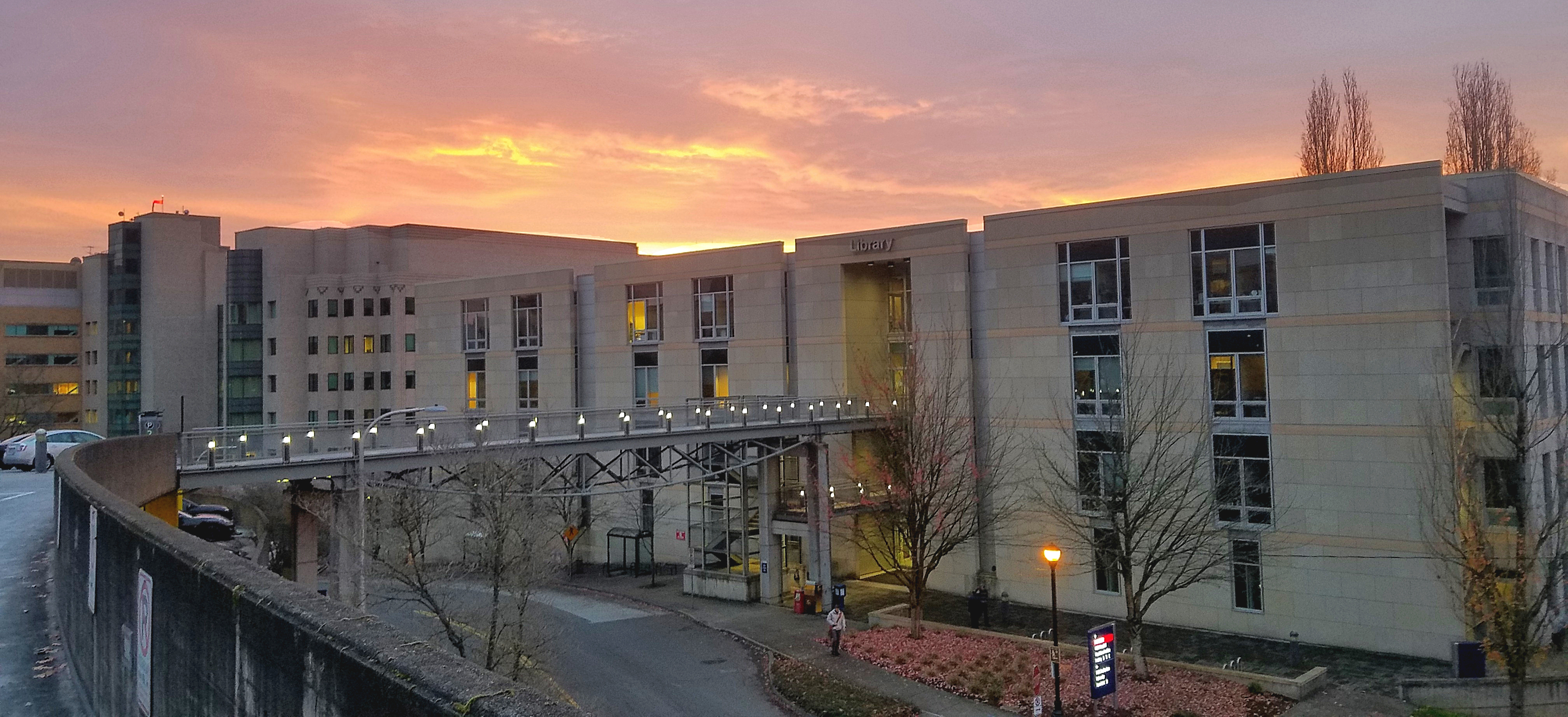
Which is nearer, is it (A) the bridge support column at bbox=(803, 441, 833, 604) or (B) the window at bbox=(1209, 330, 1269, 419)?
(B) the window at bbox=(1209, 330, 1269, 419)

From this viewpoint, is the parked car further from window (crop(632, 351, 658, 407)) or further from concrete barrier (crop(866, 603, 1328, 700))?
concrete barrier (crop(866, 603, 1328, 700))

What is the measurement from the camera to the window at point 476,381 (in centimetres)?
5338

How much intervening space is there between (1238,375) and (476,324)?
38.2 metres

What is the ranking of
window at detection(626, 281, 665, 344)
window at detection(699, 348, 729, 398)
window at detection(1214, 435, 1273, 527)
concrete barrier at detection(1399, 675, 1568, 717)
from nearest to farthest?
concrete barrier at detection(1399, 675, 1568, 717), window at detection(1214, 435, 1273, 527), window at detection(699, 348, 729, 398), window at detection(626, 281, 665, 344)

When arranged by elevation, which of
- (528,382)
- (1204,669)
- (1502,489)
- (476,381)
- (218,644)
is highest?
(476,381)

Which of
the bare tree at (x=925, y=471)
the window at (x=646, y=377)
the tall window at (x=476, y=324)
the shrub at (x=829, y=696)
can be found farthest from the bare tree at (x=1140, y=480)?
the tall window at (x=476, y=324)

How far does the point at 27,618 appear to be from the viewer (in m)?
18.8

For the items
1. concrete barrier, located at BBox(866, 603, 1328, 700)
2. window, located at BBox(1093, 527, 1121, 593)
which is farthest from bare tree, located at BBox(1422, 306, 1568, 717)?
window, located at BBox(1093, 527, 1121, 593)

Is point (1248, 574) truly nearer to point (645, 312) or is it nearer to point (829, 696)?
point (829, 696)

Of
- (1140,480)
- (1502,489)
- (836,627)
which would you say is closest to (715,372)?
(836,627)

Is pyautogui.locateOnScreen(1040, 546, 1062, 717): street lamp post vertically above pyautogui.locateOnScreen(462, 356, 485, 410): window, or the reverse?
pyautogui.locateOnScreen(462, 356, 485, 410): window

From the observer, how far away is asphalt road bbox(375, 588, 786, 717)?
23.8 m

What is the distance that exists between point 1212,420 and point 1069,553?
650 centimetres

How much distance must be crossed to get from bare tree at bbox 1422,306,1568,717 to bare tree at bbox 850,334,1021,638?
13.1 m
